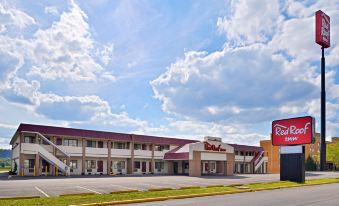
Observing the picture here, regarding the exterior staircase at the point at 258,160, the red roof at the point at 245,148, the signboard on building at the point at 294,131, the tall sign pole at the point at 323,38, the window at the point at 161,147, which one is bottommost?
the exterior staircase at the point at 258,160

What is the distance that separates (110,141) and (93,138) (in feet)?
9.89

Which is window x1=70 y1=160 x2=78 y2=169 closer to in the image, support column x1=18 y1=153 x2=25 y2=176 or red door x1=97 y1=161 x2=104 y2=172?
red door x1=97 y1=161 x2=104 y2=172

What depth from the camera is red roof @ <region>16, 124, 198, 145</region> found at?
40419mm

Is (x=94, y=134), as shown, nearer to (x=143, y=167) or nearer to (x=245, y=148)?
(x=143, y=167)

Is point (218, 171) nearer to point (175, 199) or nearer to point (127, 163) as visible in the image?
point (127, 163)

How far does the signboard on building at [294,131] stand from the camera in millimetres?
32406

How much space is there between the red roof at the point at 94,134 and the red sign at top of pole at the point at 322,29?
34.3 m

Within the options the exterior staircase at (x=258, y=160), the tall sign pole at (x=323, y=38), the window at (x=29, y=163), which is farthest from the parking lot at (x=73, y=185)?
the tall sign pole at (x=323, y=38)

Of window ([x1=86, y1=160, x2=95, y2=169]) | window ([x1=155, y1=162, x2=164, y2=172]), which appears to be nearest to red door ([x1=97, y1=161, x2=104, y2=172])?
window ([x1=86, y1=160, x2=95, y2=169])

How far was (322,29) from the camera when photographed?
6644 cm

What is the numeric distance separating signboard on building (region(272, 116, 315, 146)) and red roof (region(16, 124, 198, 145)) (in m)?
20.5

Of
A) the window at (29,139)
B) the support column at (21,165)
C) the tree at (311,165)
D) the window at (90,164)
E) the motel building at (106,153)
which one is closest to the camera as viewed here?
the support column at (21,165)

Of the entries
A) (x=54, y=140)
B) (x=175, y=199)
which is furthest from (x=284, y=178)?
(x=54, y=140)

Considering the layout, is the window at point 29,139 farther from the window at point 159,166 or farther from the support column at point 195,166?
the support column at point 195,166
